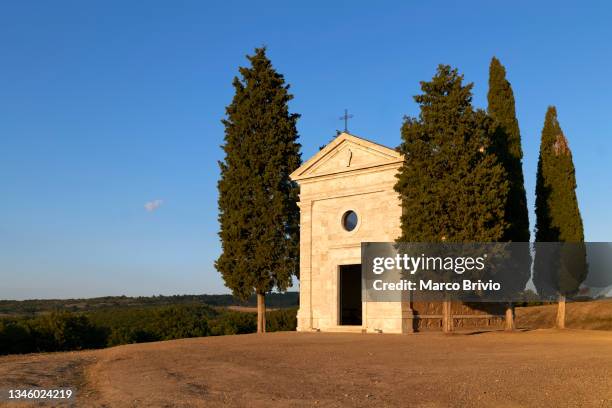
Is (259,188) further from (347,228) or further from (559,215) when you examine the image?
(559,215)

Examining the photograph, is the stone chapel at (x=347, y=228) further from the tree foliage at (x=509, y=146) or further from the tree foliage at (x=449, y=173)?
the tree foliage at (x=509, y=146)

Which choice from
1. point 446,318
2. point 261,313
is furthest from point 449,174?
point 261,313

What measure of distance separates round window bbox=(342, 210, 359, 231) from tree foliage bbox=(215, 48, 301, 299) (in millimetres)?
2943

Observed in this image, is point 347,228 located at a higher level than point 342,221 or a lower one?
lower

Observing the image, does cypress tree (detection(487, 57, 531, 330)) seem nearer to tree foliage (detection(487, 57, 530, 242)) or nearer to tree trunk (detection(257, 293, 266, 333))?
tree foliage (detection(487, 57, 530, 242))

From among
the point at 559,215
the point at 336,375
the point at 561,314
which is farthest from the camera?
the point at 559,215

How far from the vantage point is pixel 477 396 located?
9750 mm

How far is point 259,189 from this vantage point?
29.4m

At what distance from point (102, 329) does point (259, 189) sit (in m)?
9.05

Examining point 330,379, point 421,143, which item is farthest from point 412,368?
point 421,143

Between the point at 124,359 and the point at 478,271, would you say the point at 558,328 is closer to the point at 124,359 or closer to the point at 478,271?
the point at 478,271

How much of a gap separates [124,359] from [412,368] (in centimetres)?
730

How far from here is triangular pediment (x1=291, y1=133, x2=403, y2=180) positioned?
25953 mm

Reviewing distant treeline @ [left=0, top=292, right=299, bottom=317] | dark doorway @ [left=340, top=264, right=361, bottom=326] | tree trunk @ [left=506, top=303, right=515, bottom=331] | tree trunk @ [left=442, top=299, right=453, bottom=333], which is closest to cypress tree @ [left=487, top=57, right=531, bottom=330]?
tree trunk @ [left=506, top=303, right=515, bottom=331]
